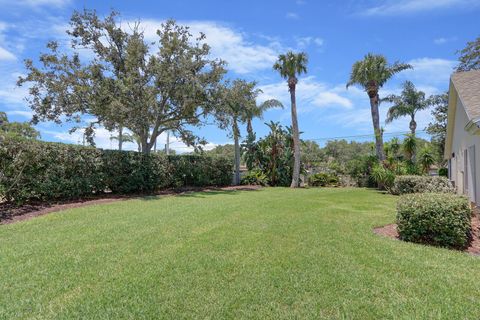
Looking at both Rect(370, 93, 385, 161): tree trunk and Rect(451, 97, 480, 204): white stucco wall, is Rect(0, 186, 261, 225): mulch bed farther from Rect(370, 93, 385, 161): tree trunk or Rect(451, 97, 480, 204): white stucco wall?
Rect(370, 93, 385, 161): tree trunk

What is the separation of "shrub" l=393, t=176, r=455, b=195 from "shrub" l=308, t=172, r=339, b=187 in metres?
8.10

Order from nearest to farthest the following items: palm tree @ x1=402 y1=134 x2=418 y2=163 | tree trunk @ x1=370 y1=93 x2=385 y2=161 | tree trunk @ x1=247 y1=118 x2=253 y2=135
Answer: tree trunk @ x1=370 y1=93 x2=385 y2=161
palm tree @ x1=402 y1=134 x2=418 y2=163
tree trunk @ x1=247 y1=118 x2=253 y2=135

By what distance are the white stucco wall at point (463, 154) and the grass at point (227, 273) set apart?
4.45 metres

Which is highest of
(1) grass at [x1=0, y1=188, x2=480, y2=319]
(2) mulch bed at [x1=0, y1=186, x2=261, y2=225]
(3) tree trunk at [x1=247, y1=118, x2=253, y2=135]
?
(3) tree trunk at [x1=247, y1=118, x2=253, y2=135]

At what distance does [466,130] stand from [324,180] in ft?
51.7

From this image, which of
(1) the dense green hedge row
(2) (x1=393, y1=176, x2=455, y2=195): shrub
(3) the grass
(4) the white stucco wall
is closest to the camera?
(3) the grass

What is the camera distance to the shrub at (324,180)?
2439 cm

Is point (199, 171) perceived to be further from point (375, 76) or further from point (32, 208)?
point (375, 76)

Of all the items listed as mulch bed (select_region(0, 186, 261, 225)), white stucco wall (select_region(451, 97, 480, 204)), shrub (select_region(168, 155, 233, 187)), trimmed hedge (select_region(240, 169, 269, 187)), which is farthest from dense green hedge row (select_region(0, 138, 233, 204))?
white stucco wall (select_region(451, 97, 480, 204))

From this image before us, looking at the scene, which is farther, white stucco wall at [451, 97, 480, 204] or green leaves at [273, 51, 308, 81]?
green leaves at [273, 51, 308, 81]

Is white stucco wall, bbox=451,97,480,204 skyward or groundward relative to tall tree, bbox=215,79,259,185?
groundward

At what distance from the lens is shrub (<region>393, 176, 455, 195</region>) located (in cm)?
1348

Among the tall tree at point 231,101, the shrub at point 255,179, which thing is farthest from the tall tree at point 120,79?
the shrub at point 255,179

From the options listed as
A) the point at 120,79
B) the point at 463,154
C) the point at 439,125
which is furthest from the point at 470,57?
the point at 120,79
